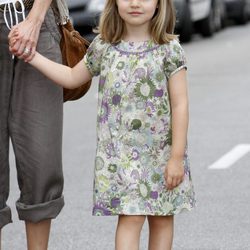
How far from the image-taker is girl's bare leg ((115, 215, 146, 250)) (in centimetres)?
460

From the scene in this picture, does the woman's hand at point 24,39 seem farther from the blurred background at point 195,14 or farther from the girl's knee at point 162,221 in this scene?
the blurred background at point 195,14

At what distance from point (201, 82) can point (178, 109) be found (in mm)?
10289

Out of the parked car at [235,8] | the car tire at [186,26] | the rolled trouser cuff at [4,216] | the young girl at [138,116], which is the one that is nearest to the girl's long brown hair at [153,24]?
the young girl at [138,116]

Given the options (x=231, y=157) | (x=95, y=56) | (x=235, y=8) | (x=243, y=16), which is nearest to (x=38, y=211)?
(x=95, y=56)

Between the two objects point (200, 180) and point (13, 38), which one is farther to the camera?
point (200, 180)

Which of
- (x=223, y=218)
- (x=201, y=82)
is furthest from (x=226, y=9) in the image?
(x=223, y=218)

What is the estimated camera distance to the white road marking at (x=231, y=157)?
28.2 ft

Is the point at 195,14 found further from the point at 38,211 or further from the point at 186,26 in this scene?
the point at 38,211

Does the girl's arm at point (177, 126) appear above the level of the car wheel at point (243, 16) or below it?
above

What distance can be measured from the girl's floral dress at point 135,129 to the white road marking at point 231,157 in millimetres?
3969

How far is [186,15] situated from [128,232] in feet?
51.1

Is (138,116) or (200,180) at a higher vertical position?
(138,116)

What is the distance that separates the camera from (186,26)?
20.5 metres

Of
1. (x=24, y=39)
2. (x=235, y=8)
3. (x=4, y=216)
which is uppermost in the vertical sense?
(x=24, y=39)
